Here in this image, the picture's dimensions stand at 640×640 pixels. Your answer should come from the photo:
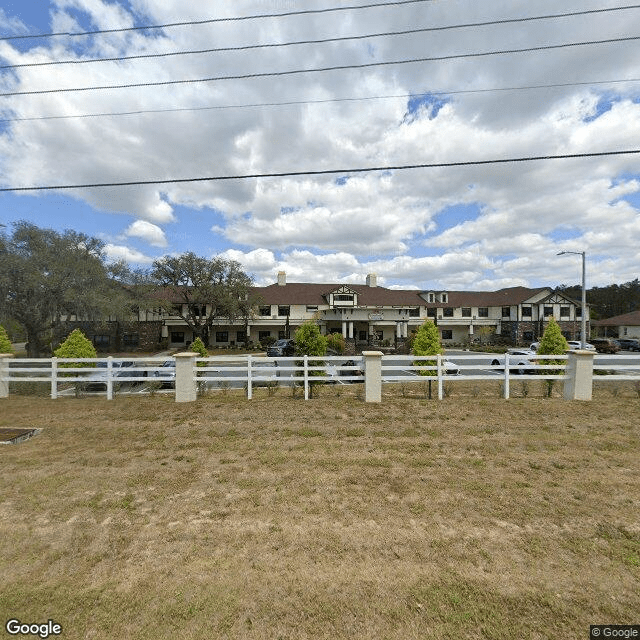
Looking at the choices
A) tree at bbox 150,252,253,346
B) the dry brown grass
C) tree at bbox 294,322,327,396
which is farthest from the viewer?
tree at bbox 150,252,253,346

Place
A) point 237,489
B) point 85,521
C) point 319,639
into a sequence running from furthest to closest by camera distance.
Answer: point 237,489 → point 85,521 → point 319,639

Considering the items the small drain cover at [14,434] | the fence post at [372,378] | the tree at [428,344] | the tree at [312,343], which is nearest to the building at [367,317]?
the tree at [428,344]

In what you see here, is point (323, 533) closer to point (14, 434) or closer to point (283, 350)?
point (14, 434)

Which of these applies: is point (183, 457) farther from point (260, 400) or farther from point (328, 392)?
point (328, 392)

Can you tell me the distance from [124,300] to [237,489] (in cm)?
2996

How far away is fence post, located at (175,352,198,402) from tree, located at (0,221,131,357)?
22.8 meters

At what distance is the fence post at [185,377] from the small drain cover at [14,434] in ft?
10.7

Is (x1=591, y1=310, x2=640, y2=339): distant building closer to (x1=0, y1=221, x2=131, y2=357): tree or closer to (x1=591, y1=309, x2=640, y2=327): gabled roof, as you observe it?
(x1=591, y1=309, x2=640, y2=327): gabled roof

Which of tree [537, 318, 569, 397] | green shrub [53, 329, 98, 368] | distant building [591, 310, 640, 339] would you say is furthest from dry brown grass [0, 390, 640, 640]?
distant building [591, 310, 640, 339]

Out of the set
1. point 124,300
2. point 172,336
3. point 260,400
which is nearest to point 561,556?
point 260,400

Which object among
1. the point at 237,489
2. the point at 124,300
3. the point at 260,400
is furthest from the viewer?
the point at 124,300

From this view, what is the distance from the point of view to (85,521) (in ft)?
13.2

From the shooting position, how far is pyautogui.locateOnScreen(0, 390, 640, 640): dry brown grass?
107 inches

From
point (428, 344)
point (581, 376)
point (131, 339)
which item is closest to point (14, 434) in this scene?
point (428, 344)
